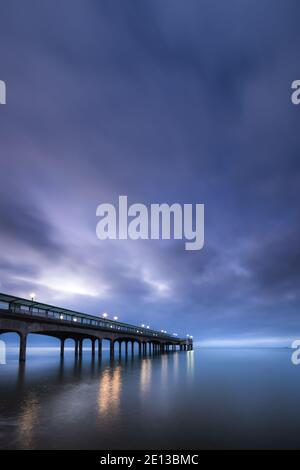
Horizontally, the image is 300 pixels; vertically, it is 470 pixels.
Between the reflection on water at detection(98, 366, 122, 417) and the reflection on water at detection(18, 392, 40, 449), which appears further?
the reflection on water at detection(98, 366, 122, 417)

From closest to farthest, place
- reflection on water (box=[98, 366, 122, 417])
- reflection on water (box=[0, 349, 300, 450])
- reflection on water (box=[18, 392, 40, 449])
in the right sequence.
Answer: reflection on water (box=[18, 392, 40, 449]), reflection on water (box=[0, 349, 300, 450]), reflection on water (box=[98, 366, 122, 417])

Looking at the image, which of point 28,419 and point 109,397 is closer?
point 28,419

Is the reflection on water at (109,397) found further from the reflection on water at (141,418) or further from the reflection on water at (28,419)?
the reflection on water at (28,419)

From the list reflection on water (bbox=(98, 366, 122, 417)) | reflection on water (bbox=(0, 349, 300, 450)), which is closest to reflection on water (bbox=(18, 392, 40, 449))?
reflection on water (bbox=(0, 349, 300, 450))

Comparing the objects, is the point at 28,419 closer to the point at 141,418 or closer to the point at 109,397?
the point at 141,418

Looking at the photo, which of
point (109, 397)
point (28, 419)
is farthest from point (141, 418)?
point (109, 397)

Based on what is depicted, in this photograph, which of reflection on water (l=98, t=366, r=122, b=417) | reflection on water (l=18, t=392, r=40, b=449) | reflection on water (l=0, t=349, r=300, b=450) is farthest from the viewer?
reflection on water (l=98, t=366, r=122, b=417)

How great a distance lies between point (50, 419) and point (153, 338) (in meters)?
111

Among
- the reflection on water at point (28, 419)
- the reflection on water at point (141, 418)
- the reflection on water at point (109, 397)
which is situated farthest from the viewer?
the reflection on water at point (109, 397)

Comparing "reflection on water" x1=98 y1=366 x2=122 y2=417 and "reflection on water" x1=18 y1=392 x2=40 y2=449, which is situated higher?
"reflection on water" x1=18 y1=392 x2=40 y2=449

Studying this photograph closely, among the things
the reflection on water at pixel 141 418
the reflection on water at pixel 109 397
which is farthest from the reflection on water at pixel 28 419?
the reflection on water at pixel 109 397

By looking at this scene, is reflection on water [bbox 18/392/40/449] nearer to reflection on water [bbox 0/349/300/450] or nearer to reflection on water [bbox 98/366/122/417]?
reflection on water [bbox 0/349/300/450]

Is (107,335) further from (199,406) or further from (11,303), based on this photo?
(199,406)
